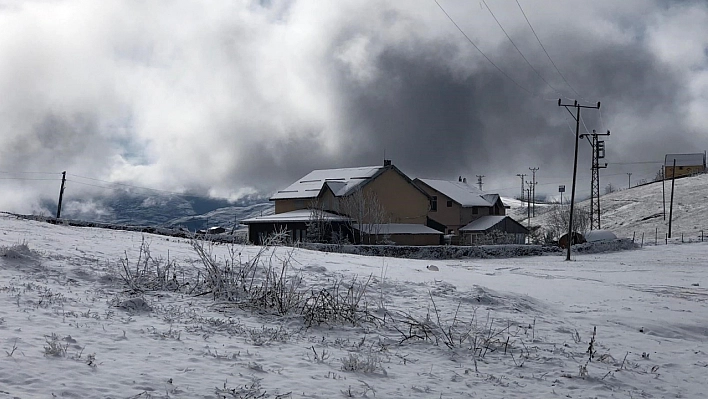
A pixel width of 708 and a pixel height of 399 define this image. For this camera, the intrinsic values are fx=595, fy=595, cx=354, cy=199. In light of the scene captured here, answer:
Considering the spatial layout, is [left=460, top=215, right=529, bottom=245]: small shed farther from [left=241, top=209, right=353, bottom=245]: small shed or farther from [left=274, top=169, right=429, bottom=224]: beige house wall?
[left=241, top=209, right=353, bottom=245]: small shed

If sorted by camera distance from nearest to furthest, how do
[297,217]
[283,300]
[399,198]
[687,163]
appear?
1. [283,300]
2. [297,217]
3. [399,198]
4. [687,163]

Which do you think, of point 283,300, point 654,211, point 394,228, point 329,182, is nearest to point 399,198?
point 394,228

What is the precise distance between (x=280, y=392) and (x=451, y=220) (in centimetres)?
6340

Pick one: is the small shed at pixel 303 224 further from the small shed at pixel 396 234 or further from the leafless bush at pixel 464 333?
the leafless bush at pixel 464 333

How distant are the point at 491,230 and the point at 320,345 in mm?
58630

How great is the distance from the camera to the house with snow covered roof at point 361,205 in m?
50.5

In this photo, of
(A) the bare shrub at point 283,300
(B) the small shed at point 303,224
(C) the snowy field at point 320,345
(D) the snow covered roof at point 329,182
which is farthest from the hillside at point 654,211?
(A) the bare shrub at point 283,300

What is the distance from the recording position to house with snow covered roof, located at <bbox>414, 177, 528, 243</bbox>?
66281mm

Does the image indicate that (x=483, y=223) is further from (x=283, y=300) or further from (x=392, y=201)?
(x=283, y=300)

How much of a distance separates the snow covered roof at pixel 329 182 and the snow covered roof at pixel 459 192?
566 inches

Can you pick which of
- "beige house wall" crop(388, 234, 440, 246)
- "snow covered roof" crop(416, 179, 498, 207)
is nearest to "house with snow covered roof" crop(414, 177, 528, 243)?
"snow covered roof" crop(416, 179, 498, 207)

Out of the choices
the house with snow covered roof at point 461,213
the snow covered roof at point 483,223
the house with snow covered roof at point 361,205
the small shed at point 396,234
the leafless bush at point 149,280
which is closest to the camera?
the leafless bush at point 149,280

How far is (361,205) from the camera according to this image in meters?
50.6

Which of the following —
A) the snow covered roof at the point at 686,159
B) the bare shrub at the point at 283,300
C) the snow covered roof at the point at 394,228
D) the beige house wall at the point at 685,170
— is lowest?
the bare shrub at the point at 283,300
